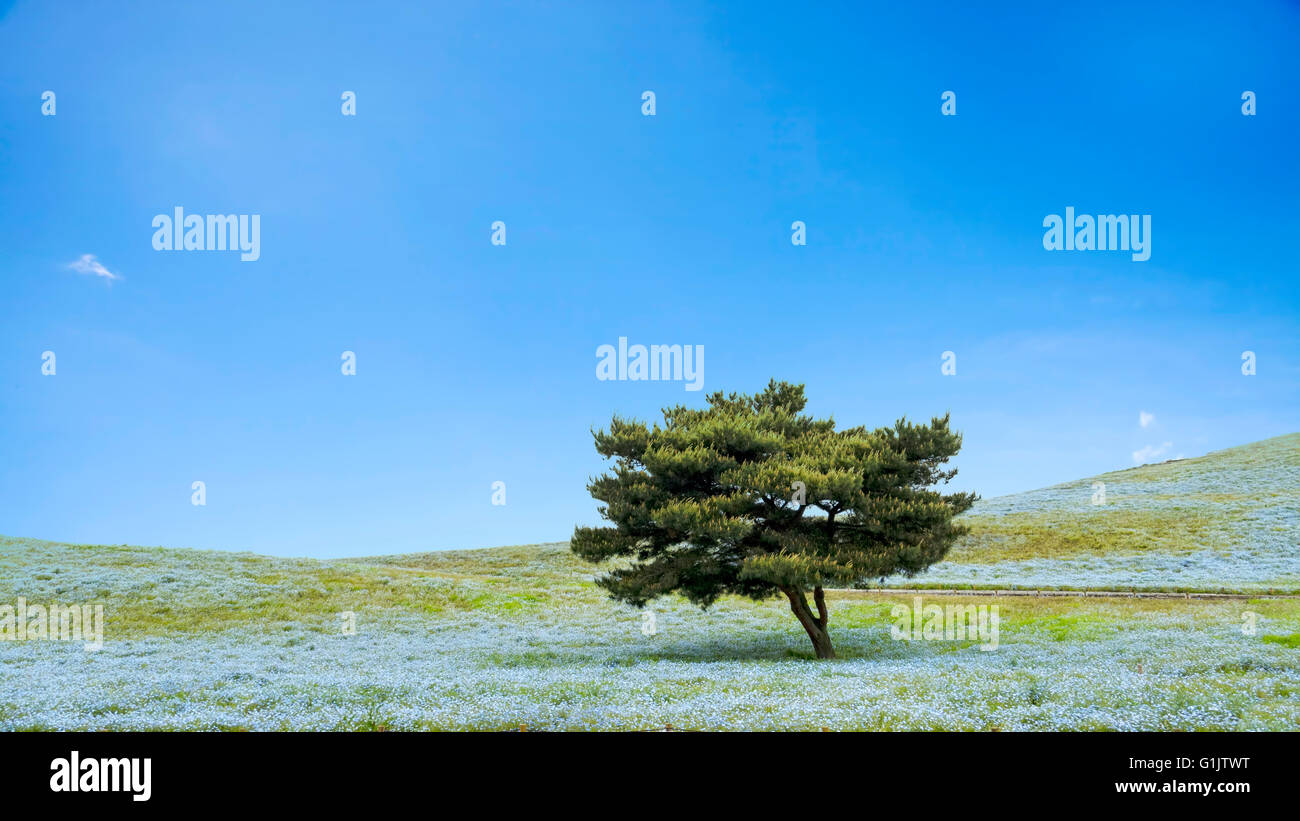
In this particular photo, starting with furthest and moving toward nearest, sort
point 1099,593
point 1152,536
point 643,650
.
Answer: point 1152,536 < point 1099,593 < point 643,650

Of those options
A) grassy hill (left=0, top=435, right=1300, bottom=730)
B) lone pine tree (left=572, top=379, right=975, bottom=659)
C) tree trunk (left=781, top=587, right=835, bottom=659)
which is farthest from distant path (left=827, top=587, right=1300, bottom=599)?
lone pine tree (left=572, top=379, right=975, bottom=659)

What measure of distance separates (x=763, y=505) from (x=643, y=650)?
863 centimetres

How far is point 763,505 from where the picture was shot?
25938 millimetres

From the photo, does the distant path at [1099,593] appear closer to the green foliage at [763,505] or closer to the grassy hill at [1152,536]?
the grassy hill at [1152,536]

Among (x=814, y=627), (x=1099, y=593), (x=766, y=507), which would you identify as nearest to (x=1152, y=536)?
(x=1099, y=593)

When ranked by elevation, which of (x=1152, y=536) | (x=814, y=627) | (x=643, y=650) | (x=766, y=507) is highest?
(x=766, y=507)

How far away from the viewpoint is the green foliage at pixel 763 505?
2400 cm

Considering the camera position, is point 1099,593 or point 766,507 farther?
point 1099,593

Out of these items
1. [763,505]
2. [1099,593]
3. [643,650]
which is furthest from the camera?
[1099,593]

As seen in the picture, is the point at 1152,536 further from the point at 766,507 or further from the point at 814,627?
the point at 766,507

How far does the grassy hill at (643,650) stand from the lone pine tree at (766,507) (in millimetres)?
3125

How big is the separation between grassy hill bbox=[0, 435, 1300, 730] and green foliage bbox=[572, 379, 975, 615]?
3.18 m
